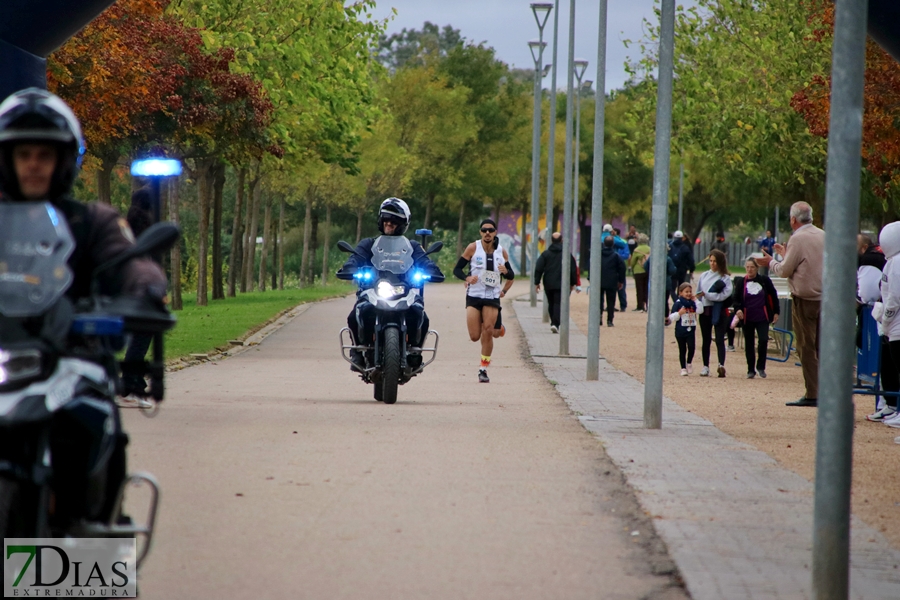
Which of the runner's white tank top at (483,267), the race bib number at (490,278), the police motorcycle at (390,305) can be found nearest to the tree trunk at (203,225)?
the runner's white tank top at (483,267)

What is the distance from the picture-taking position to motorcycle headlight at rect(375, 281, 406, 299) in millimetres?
13594

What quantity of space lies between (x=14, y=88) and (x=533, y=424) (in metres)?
4.94

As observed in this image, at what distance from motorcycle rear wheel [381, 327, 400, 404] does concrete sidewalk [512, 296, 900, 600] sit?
1.77m

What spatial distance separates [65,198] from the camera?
15.7ft

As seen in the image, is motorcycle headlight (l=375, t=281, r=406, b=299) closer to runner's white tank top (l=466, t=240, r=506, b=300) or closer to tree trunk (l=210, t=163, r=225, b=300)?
runner's white tank top (l=466, t=240, r=506, b=300)

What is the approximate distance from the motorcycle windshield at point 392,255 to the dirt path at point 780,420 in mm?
3093

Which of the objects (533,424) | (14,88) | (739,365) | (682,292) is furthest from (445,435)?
(739,365)

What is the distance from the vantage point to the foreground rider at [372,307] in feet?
44.9

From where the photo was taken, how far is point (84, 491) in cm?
454

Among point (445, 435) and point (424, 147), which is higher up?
point (424, 147)

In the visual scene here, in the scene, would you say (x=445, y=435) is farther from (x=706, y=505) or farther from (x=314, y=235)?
(x=314, y=235)

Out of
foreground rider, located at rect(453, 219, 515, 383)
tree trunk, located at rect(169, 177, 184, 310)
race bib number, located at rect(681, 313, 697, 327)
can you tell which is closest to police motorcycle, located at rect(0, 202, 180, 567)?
foreground rider, located at rect(453, 219, 515, 383)

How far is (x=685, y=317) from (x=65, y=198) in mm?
15070

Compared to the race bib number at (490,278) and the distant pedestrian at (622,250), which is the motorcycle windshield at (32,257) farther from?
the distant pedestrian at (622,250)
